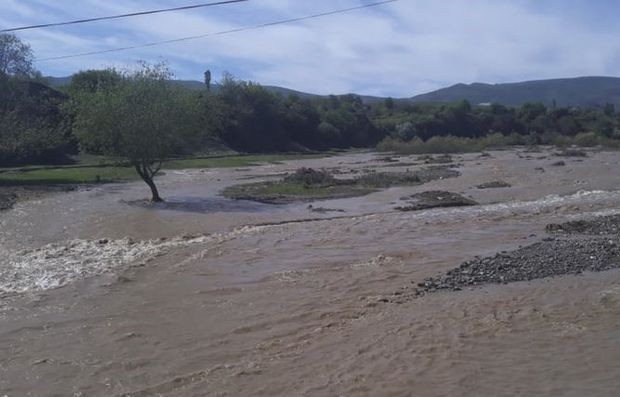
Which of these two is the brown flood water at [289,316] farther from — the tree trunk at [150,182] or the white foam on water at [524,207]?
the tree trunk at [150,182]

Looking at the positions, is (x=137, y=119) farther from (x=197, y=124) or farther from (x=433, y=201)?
(x=433, y=201)

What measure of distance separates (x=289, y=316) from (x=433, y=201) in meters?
20.8

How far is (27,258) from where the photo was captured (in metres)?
20.5

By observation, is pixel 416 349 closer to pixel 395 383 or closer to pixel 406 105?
pixel 395 383

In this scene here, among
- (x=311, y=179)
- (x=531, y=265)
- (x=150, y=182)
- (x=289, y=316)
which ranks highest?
(x=150, y=182)

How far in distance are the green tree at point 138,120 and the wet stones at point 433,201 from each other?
11.0m

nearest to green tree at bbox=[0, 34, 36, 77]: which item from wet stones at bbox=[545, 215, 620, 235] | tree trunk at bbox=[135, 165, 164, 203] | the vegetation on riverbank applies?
the vegetation on riverbank

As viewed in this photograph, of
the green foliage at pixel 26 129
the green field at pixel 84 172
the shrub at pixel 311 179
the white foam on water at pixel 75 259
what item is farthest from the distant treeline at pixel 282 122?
the white foam on water at pixel 75 259

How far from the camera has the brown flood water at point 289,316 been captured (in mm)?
9914

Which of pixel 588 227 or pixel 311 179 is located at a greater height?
pixel 311 179

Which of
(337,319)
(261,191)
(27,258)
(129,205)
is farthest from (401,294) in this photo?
(261,191)

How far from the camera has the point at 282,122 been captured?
102812mm

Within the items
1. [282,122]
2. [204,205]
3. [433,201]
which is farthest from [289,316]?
[282,122]

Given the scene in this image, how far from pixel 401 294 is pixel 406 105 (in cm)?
13701
